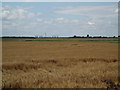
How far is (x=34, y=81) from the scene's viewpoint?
10867 mm

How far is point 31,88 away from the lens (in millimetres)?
9828

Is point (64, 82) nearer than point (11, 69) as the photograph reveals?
Yes

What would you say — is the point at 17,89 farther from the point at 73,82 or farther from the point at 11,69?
the point at 11,69

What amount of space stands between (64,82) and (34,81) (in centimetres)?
164

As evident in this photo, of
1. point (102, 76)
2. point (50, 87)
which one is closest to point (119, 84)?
point (102, 76)

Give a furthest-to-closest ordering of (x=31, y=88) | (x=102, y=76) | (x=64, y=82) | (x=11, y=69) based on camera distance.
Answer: (x=11, y=69)
(x=102, y=76)
(x=64, y=82)
(x=31, y=88)

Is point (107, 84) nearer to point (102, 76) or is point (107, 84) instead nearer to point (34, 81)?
point (102, 76)

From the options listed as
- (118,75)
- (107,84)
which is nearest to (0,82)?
(107,84)

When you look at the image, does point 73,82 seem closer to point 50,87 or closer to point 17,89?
point 50,87

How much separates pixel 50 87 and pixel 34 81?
1291 mm

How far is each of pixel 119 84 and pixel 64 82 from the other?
2.86 m

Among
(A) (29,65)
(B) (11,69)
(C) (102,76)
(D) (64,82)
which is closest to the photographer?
(D) (64,82)

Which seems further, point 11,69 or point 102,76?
point 11,69

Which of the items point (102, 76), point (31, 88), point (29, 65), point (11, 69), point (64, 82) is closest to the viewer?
point (31, 88)
